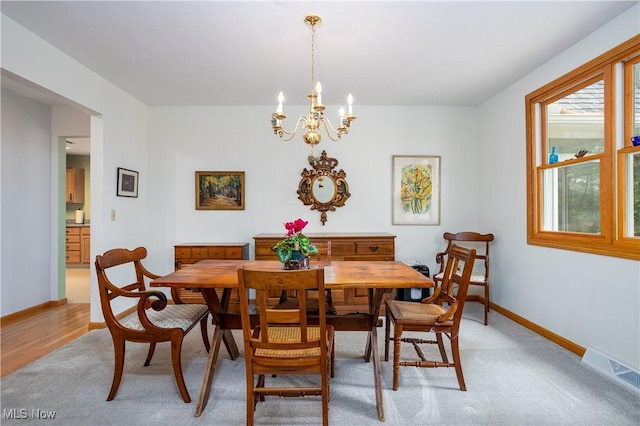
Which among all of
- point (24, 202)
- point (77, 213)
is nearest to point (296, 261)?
point (24, 202)

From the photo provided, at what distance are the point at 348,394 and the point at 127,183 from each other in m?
3.47

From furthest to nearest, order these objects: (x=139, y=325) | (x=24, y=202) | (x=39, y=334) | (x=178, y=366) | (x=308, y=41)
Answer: (x=24, y=202), (x=39, y=334), (x=308, y=41), (x=139, y=325), (x=178, y=366)

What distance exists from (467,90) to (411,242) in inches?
79.9

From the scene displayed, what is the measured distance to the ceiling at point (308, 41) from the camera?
2.25 meters

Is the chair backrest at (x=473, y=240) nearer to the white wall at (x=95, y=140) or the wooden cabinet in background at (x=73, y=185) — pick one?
the white wall at (x=95, y=140)

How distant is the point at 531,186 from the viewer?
336 cm

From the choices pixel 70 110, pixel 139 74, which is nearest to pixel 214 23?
pixel 139 74

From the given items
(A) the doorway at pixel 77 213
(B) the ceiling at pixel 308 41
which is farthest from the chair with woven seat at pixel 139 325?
(A) the doorway at pixel 77 213

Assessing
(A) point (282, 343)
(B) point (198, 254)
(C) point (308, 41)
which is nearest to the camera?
(A) point (282, 343)

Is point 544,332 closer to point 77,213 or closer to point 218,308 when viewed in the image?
point 218,308

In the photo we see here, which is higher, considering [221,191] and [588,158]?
[588,158]

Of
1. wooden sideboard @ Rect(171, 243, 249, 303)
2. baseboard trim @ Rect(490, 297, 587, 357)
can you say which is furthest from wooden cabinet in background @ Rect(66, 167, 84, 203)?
baseboard trim @ Rect(490, 297, 587, 357)

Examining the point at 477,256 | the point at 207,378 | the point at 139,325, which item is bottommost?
the point at 207,378

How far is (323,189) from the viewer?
436 cm
